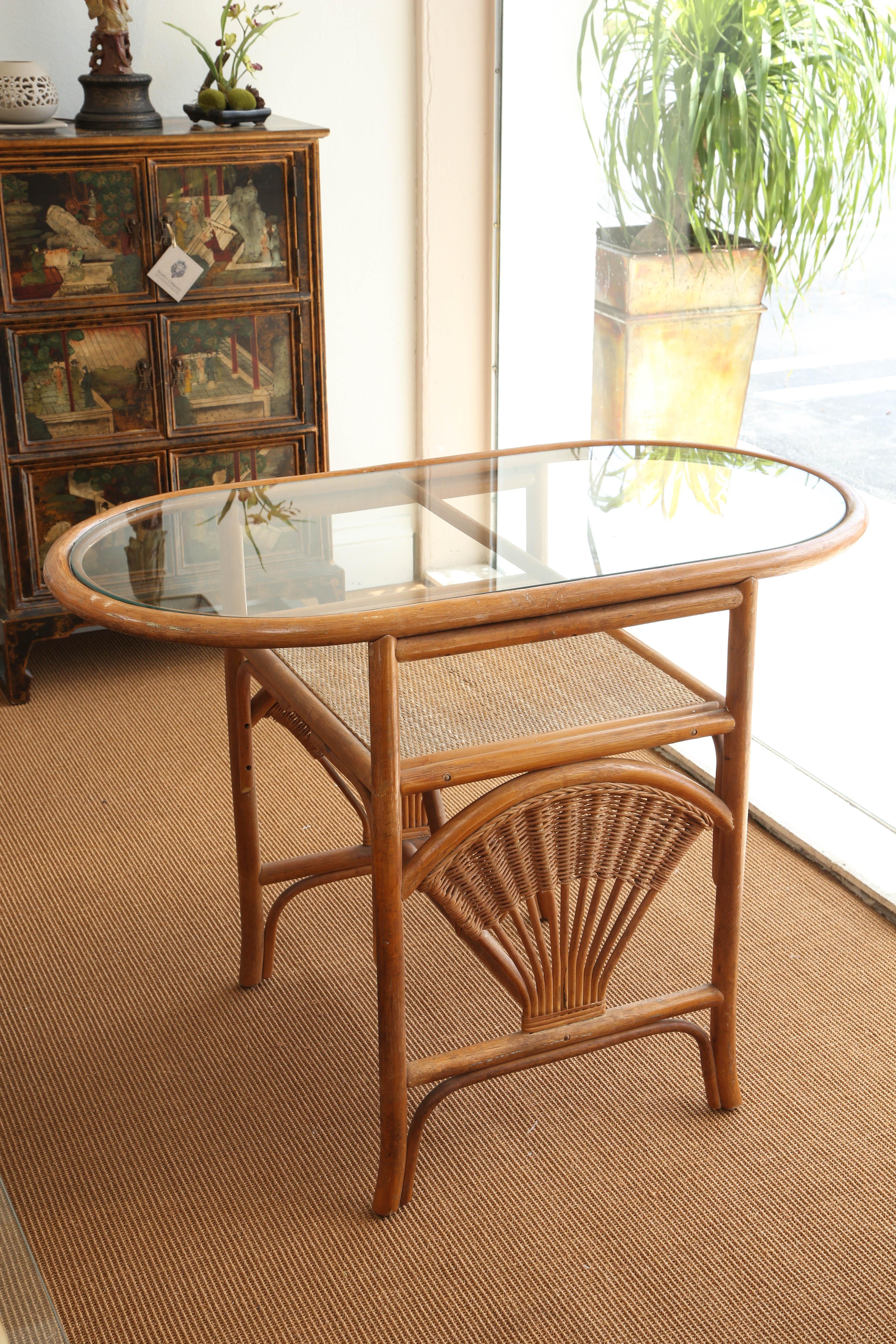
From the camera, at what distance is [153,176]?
2820 mm

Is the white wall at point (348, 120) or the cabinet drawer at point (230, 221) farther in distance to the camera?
the white wall at point (348, 120)

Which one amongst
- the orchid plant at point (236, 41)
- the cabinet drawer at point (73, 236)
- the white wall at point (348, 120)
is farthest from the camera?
the white wall at point (348, 120)

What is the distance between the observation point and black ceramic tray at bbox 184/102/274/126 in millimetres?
2918

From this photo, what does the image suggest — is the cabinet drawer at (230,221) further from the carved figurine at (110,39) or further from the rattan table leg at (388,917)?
the rattan table leg at (388,917)

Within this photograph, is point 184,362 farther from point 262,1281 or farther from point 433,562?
point 262,1281

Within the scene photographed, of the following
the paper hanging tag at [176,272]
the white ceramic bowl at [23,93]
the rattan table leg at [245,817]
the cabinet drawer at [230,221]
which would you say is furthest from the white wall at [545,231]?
the rattan table leg at [245,817]

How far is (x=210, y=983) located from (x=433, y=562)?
89 centimetres

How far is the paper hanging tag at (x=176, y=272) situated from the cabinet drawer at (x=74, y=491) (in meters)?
0.37

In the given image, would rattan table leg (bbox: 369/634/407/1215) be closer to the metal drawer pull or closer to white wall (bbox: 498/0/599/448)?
the metal drawer pull

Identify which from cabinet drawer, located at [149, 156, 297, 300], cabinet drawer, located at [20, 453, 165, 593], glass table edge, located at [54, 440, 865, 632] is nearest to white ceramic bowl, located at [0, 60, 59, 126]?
cabinet drawer, located at [149, 156, 297, 300]

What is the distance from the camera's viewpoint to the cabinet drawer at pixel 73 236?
8.93ft

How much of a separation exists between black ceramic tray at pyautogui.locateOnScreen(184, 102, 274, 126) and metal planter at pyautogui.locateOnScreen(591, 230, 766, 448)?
84 centimetres

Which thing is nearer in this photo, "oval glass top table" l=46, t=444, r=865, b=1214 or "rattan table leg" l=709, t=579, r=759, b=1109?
"oval glass top table" l=46, t=444, r=865, b=1214

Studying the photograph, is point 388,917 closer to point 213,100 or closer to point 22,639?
point 22,639
